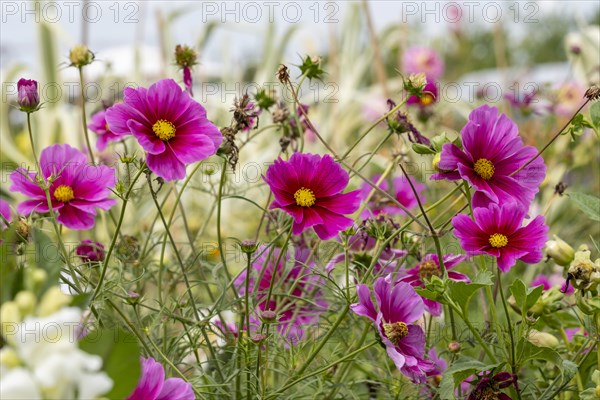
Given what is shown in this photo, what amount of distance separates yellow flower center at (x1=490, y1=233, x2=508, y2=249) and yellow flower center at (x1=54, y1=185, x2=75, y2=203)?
306mm

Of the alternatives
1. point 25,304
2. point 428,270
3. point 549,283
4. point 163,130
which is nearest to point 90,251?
point 163,130

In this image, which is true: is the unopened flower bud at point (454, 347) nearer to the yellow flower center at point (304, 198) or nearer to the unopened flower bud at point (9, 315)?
the yellow flower center at point (304, 198)

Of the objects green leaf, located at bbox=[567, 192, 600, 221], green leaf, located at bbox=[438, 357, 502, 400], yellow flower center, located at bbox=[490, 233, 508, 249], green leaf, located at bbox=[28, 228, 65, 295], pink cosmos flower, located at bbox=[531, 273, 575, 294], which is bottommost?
pink cosmos flower, located at bbox=[531, 273, 575, 294]

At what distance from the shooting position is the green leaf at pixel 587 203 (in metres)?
0.59

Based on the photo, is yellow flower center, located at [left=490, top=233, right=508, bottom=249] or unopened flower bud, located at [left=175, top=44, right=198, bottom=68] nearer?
yellow flower center, located at [left=490, top=233, right=508, bottom=249]

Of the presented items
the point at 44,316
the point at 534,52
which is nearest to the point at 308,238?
the point at 44,316

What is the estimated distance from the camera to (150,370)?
1.23 feet

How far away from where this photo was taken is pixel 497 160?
553 mm

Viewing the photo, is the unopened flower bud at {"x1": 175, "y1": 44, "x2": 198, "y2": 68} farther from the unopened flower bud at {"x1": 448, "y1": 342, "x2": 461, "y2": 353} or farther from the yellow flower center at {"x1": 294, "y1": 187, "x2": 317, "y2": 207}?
the unopened flower bud at {"x1": 448, "y1": 342, "x2": 461, "y2": 353}

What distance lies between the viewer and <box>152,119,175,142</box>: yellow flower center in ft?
1.68

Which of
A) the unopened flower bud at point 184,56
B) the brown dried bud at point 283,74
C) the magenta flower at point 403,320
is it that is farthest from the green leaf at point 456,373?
the unopened flower bud at point 184,56

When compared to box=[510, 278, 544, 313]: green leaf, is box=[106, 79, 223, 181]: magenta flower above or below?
above

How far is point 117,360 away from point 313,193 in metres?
0.25

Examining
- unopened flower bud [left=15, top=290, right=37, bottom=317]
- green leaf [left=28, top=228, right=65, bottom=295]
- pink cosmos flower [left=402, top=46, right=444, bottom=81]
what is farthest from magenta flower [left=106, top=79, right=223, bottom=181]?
pink cosmos flower [left=402, top=46, right=444, bottom=81]
